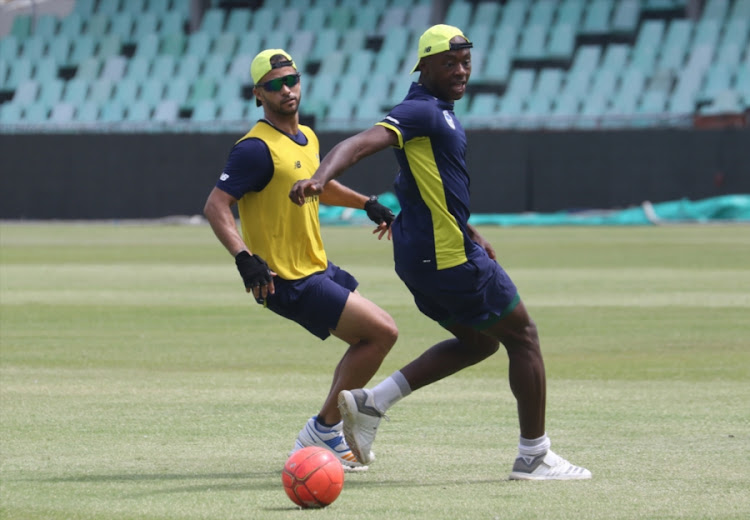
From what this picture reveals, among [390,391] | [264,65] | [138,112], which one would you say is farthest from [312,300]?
[138,112]

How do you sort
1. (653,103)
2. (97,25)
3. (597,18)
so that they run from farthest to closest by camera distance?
(97,25)
(597,18)
(653,103)

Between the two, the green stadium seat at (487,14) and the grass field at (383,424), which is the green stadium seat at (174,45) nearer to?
the green stadium seat at (487,14)

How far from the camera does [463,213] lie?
21.7 ft

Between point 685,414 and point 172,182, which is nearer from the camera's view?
point 685,414

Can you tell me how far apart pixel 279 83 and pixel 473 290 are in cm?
155

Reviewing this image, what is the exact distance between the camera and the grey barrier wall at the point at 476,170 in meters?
35.1

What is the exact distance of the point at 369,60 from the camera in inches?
1772

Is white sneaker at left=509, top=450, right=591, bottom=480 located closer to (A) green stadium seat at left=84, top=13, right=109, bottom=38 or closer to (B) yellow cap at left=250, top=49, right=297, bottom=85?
(B) yellow cap at left=250, top=49, right=297, bottom=85

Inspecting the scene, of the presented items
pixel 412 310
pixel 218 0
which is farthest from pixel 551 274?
pixel 218 0

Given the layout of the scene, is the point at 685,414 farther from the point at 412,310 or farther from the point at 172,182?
the point at 172,182

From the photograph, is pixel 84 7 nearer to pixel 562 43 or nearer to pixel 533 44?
pixel 533 44

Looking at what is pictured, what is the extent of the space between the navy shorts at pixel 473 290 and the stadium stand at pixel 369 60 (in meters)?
29.6

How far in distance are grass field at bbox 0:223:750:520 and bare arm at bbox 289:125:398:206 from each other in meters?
1.35

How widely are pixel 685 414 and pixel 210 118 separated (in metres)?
36.2
